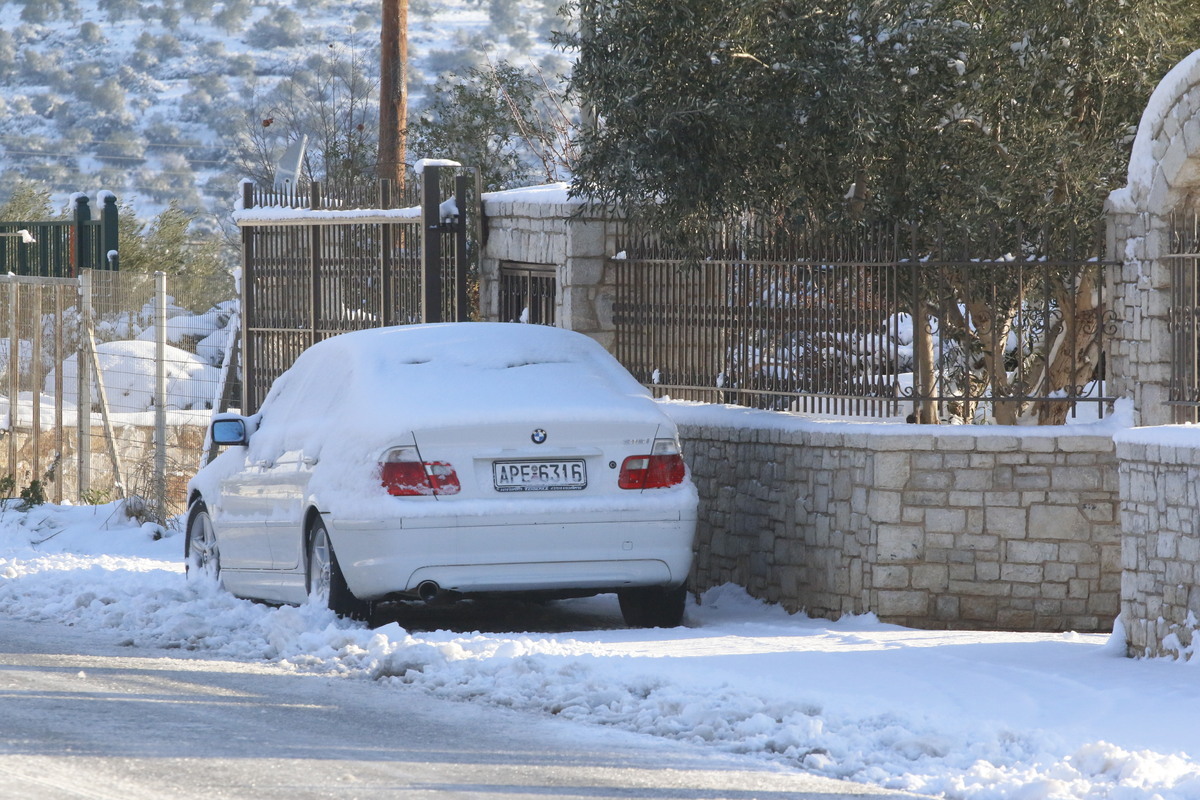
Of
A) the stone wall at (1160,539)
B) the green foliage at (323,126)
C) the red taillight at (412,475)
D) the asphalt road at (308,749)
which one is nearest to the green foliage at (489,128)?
the green foliage at (323,126)

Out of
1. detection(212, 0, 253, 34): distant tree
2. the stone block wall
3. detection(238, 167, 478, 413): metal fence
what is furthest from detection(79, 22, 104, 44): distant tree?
the stone block wall

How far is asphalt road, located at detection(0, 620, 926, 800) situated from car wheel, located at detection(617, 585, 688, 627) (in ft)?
Result: 6.52

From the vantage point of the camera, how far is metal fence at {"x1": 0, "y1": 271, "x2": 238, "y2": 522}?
51.8 feet

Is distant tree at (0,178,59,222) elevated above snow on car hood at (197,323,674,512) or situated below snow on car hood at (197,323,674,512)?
above

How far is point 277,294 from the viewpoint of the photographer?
618 inches

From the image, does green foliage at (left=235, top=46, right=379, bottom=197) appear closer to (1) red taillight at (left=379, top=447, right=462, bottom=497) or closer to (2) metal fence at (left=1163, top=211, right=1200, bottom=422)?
(1) red taillight at (left=379, top=447, right=462, bottom=497)

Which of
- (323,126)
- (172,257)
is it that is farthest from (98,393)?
(172,257)

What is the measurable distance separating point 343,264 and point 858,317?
5.75m

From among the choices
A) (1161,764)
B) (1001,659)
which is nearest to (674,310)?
(1001,659)

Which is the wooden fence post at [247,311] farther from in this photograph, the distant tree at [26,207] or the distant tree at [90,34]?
the distant tree at [90,34]

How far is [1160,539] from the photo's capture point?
8266mm

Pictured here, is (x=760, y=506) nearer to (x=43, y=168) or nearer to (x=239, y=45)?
(x=43, y=168)

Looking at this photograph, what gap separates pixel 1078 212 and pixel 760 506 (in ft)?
9.38

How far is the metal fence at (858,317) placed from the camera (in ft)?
33.8
